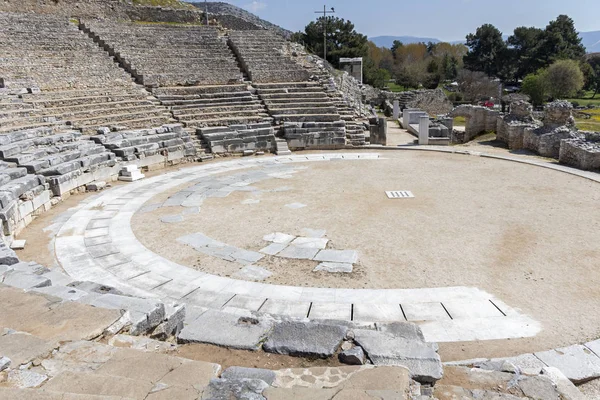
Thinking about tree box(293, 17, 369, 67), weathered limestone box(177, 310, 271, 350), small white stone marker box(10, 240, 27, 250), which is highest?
tree box(293, 17, 369, 67)

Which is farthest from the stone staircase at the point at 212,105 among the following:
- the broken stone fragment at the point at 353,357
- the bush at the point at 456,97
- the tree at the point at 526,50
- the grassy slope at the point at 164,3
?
the tree at the point at 526,50

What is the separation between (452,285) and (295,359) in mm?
3338

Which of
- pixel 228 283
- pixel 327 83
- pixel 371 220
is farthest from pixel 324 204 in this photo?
pixel 327 83

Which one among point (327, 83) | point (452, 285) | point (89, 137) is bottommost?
point (452, 285)

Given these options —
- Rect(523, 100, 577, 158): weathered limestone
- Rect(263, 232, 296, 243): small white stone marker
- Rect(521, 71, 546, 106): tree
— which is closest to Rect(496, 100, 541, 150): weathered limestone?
Rect(523, 100, 577, 158): weathered limestone

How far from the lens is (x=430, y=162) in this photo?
15.1 metres

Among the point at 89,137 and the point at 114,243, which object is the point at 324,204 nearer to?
the point at 114,243

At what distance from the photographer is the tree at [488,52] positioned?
Answer: 188 ft

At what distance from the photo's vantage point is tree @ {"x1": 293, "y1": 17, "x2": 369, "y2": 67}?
3988 cm

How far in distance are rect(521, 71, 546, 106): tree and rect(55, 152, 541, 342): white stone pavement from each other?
4040 centimetres

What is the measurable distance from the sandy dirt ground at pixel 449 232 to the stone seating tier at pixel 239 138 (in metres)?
3.94

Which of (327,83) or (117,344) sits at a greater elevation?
(327,83)

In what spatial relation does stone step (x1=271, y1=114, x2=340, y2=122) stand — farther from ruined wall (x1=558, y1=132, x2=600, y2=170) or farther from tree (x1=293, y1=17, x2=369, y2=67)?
tree (x1=293, y1=17, x2=369, y2=67)

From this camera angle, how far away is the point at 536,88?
132 feet
